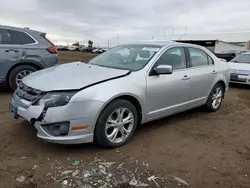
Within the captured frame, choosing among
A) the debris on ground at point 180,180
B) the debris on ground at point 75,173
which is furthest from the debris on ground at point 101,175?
the debris on ground at point 180,180

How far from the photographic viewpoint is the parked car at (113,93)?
3184 millimetres

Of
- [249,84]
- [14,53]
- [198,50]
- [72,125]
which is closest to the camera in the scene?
[72,125]

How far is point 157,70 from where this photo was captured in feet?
13.0

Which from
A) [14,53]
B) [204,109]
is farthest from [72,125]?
[14,53]

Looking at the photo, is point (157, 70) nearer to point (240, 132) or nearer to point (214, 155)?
point (214, 155)

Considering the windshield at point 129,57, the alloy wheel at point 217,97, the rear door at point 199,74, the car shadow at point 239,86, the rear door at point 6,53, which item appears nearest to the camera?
the windshield at point 129,57

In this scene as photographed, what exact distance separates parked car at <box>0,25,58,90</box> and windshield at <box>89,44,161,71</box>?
8.23 feet

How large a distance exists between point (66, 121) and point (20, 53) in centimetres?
403

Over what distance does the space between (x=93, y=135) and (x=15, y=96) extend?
137 cm

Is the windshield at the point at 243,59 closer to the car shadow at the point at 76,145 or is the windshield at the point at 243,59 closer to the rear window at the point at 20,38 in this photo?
the car shadow at the point at 76,145

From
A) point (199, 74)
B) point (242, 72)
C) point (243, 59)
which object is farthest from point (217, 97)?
point (243, 59)

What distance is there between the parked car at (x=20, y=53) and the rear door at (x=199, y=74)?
12.7 ft

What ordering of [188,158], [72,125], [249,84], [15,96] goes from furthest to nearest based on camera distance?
[249,84] < [15,96] < [188,158] < [72,125]

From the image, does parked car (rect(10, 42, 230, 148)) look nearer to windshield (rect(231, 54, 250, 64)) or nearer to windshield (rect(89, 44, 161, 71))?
windshield (rect(89, 44, 161, 71))
